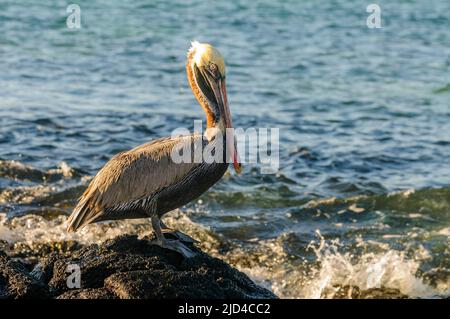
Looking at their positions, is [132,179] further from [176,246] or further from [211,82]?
[211,82]

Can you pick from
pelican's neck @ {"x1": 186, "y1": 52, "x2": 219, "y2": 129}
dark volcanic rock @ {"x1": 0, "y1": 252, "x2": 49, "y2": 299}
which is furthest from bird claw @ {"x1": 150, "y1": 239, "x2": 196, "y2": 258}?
pelican's neck @ {"x1": 186, "y1": 52, "x2": 219, "y2": 129}

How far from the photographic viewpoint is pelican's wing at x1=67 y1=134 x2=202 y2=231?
5.63m

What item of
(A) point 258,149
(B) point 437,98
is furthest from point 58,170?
(B) point 437,98

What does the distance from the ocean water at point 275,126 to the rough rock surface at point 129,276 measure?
8.53 feet

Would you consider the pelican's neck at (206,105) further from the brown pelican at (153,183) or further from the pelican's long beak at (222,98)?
the brown pelican at (153,183)

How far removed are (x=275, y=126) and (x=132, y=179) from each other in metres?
7.64

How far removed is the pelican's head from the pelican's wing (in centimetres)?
33

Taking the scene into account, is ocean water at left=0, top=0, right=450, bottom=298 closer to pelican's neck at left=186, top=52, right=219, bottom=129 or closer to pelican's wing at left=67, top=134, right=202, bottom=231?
pelican's neck at left=186, top=52, right=219, bottom=129

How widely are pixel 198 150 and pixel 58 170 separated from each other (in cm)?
524

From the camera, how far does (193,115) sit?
1348 centimetres

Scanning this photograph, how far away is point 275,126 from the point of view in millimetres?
13102

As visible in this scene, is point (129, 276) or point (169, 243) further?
point (169, 243)

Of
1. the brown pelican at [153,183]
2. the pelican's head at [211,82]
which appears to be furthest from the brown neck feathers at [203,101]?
the brown pelican at [153,183]

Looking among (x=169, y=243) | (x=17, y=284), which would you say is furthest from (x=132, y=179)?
(x=17, y=284)
